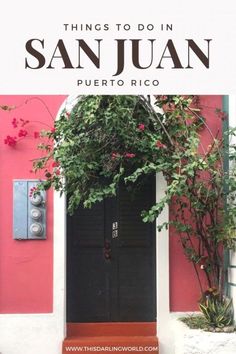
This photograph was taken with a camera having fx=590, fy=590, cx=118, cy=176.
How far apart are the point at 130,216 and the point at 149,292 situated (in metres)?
0.95

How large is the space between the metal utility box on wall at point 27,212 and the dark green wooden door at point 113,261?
42cm

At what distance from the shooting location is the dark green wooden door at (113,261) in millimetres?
7168

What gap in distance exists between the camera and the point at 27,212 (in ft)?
22.7

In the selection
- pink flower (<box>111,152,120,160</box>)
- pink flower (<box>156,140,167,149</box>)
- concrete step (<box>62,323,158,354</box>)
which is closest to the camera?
pink flower (<box>156,140,167,149</box>)

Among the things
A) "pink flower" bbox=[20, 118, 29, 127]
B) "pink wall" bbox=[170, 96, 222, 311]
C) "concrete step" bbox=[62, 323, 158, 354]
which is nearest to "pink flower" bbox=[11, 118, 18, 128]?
"pink flower" bbox=[20, 118, 29, 127]

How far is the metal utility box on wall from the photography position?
6863mm

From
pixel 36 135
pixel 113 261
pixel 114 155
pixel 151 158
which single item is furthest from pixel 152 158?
pixel 113 261

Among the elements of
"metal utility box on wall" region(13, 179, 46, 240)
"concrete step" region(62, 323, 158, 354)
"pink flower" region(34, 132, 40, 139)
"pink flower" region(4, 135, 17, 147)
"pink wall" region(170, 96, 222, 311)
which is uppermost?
"pink flower" region(34, 132, 40, 139)

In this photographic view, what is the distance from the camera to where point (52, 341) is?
268 inches

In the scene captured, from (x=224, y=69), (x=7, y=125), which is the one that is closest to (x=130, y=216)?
(x=7, y=125)

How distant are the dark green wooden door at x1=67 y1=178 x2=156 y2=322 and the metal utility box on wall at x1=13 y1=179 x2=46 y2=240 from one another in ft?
1.38

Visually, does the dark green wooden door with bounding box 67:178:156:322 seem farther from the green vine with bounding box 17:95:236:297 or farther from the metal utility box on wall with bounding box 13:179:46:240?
the green vine with bounding box 17:95:236:297

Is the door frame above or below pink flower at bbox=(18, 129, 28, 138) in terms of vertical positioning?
below

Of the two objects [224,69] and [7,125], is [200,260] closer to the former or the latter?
[7,125]
